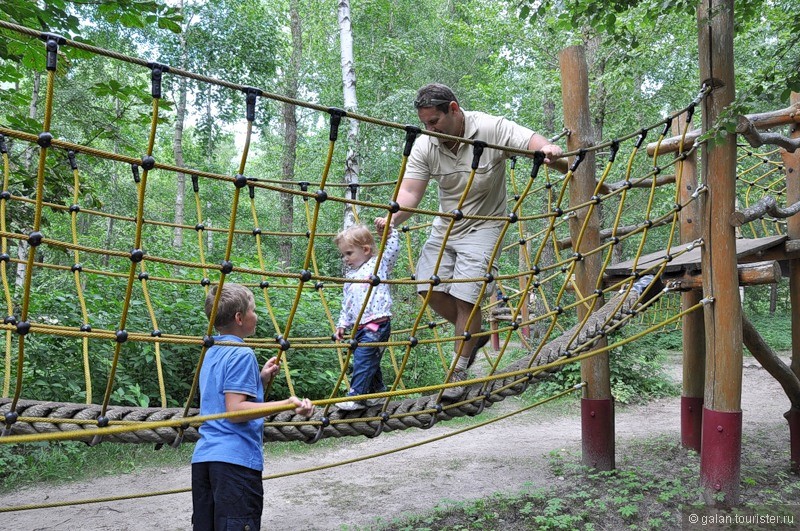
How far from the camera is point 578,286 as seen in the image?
12.0 feet

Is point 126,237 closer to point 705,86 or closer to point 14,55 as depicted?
point 14,55

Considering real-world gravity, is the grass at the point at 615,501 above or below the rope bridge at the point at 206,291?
below

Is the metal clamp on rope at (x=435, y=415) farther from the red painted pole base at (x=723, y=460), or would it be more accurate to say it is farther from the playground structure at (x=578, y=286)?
the red painted pole base at (x=723, y=460)

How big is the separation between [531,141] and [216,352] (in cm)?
154

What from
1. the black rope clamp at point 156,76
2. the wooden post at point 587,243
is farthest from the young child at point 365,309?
the wooden post at point 587,243

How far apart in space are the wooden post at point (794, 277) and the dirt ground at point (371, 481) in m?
0.69

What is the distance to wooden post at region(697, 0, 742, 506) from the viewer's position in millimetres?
3188

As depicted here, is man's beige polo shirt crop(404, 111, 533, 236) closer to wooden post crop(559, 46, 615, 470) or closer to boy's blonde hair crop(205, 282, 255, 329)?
wooden post crop(559, 46, 615, 470)

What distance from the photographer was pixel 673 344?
37.9ft

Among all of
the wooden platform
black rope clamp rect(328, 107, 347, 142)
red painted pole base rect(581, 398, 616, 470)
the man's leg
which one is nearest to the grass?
red painted pole base rect(581, 398, 616, 470)

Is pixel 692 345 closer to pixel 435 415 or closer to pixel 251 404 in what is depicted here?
pixel 435 415

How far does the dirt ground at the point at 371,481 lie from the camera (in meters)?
3.41

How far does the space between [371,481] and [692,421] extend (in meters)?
2.22

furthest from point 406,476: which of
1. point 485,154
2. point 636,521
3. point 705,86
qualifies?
point 705,86
